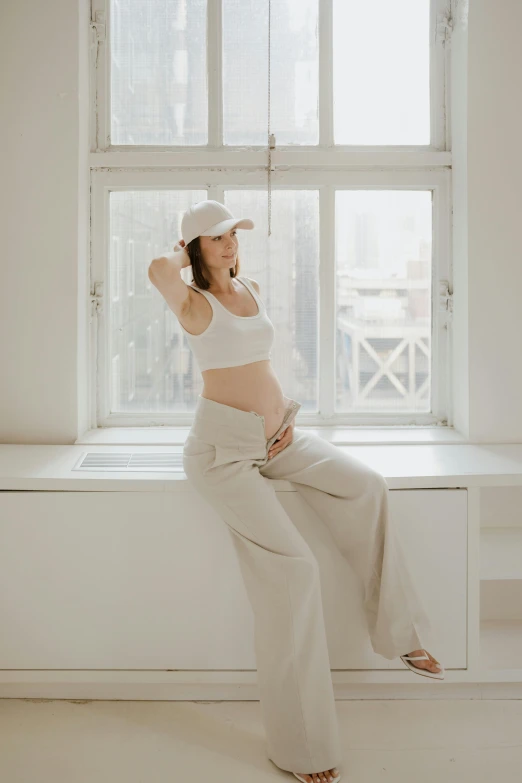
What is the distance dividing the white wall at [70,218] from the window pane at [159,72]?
21 cm

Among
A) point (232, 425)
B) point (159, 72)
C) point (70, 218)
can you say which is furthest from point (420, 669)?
point (159, 72)

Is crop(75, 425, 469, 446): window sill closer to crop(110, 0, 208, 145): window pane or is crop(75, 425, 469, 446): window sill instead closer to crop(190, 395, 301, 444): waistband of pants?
crop(190, 395, 301, 444): waistband of pants

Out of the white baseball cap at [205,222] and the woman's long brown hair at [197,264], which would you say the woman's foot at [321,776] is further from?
the white baseball cap at [205,222]

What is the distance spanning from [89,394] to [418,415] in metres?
1.33

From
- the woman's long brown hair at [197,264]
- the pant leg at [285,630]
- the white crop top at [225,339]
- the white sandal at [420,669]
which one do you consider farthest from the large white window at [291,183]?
the white sandal at [420,669]

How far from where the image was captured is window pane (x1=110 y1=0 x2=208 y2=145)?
2.83 m

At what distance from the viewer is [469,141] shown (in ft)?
8.62

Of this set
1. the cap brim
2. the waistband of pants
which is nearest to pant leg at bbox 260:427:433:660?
the waistband of pants

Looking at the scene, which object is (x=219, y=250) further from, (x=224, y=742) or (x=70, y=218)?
(x=224, y=742)

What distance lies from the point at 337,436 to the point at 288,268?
2.32 ft

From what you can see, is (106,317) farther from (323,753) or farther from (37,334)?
(323,753)

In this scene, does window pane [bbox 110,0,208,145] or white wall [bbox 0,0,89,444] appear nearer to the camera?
white wall [bbox 0,0,89,444]

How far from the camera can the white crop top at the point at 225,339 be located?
6.73 ft

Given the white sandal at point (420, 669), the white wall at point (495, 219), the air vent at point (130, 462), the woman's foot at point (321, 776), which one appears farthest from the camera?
the white wall at point (495, 219)
